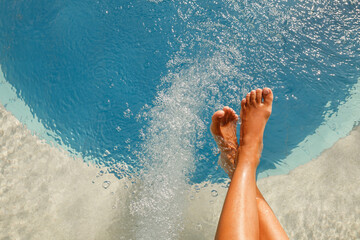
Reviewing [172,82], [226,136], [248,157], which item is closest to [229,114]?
[226,136]

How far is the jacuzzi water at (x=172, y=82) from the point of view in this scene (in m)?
1.84

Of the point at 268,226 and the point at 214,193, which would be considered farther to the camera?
the point at 214,193

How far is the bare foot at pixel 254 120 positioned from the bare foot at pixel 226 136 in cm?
7

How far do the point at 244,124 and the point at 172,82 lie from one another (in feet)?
2.37

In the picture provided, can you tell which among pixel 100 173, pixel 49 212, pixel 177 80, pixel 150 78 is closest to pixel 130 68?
pixel 150 78

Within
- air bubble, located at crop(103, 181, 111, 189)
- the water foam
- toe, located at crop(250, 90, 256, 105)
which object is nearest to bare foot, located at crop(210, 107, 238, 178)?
toe, located at crop(250, 90, 256, 105)

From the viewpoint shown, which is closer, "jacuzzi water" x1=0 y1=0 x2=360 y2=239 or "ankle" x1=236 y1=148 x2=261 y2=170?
"ankle" x1=236 y1=148 x2=261 y2=170

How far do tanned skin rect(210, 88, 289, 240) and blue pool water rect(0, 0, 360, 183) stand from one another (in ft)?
1.46

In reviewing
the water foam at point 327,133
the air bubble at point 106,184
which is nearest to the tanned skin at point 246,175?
the water foam at point 327,133

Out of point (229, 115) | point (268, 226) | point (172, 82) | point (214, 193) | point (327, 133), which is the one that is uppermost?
point (172, 82)

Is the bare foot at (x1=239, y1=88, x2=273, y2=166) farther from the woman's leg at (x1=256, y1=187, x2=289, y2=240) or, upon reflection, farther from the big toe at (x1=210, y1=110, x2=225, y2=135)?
the woman's leg at (x1=256, y1=187, x2=289, y2=240)

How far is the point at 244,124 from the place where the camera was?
4.44 feet

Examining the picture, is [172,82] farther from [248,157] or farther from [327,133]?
[327,133]

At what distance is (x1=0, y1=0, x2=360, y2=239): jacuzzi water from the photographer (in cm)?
184
